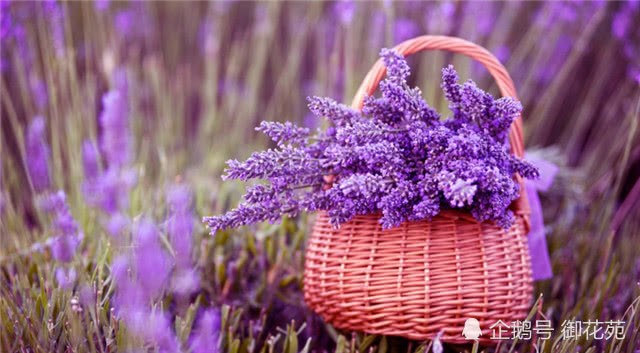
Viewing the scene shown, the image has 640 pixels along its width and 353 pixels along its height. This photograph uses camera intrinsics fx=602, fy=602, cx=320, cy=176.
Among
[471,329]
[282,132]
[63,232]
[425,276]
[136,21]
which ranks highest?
[136,21]

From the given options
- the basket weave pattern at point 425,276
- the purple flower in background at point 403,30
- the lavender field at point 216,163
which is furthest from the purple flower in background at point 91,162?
the purple flower in background at point 403,30

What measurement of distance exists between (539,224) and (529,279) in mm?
247

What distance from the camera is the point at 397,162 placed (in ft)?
3.85

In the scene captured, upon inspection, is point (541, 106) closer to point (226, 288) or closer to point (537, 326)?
point (537, 326)

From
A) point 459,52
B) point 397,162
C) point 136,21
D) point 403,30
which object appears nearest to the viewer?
point 397,162

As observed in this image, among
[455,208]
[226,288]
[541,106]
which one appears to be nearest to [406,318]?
[455,208]

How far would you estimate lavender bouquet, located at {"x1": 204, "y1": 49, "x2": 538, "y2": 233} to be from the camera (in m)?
1.14

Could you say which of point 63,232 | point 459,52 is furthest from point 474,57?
point 63,232

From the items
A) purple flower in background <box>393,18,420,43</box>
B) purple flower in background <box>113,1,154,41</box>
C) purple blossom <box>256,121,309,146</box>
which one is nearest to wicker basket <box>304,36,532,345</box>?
purple blossom <box>256,121,309,146</box>

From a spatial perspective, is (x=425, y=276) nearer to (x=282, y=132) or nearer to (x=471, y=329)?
(x=471, y=329)

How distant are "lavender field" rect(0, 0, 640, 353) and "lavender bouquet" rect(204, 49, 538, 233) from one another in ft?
0.45

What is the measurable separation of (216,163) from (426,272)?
1303mm

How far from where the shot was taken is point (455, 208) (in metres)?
1.25

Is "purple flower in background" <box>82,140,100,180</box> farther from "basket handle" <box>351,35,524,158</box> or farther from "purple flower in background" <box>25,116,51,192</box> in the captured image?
"basket handle" <box>351,35,524,158</box>
